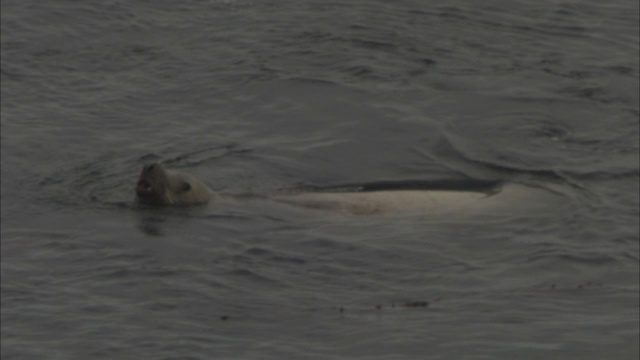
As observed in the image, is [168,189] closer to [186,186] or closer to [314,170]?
[186,186]

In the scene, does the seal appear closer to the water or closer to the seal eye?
the seal eye

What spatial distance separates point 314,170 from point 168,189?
162 centimetres

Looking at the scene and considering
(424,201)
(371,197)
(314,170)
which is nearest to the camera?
(424,201)

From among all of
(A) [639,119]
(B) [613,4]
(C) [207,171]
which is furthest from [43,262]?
(B) [613,4]

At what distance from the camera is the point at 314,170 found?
50.9 feet

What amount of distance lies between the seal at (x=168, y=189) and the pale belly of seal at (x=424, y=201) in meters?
0.65

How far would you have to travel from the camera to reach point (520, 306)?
11156mm

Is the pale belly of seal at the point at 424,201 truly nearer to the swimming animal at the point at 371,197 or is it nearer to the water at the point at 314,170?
the swimming animal at the point at 371,197

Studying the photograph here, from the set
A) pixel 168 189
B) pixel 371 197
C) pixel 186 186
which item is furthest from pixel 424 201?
pixel 168 189

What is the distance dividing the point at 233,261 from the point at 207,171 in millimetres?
3041

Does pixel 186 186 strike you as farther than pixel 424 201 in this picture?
Yes

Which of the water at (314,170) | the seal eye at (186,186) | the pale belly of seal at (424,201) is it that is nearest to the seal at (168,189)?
the seal eye at (186,186)

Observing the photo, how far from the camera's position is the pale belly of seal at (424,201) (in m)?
14.1

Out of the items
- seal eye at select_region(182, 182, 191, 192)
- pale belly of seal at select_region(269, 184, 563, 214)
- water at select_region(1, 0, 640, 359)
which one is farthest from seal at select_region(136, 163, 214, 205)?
pale belly of seal at select_region(269, 184, 563, 214)
